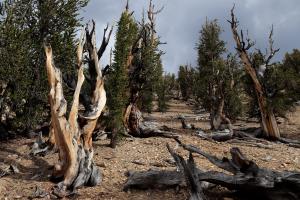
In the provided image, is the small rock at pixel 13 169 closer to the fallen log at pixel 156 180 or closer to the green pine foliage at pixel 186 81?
the fallen log at pixel 156 180

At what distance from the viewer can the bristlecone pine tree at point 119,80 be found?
1540 cm

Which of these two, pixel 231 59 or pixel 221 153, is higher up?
pixel 231 59

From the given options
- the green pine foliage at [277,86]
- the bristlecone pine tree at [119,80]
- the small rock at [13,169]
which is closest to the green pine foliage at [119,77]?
the bristlecone pine tree at [119,80]

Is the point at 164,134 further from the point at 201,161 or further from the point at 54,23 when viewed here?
the point at 54,23

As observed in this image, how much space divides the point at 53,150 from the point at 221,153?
18.9ft

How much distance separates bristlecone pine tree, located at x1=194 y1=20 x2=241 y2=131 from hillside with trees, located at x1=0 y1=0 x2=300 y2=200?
94 mm

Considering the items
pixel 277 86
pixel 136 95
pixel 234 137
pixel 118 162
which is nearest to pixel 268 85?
pixel 277 86

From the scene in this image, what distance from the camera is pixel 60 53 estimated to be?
58.6 ft

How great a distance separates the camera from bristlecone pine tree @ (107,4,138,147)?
50.5 feet

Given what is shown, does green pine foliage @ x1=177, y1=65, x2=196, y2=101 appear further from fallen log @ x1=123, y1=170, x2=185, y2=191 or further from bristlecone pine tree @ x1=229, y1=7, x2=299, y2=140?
fallen log @ x1=123, y1=170, x2=185, y2=191

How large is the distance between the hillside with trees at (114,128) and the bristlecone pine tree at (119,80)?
0.13ft

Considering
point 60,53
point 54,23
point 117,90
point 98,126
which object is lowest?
point 98,126

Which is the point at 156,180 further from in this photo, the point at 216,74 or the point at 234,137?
the point at 216,74

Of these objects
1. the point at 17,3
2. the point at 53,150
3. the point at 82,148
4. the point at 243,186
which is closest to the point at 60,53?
the point at 17,3
